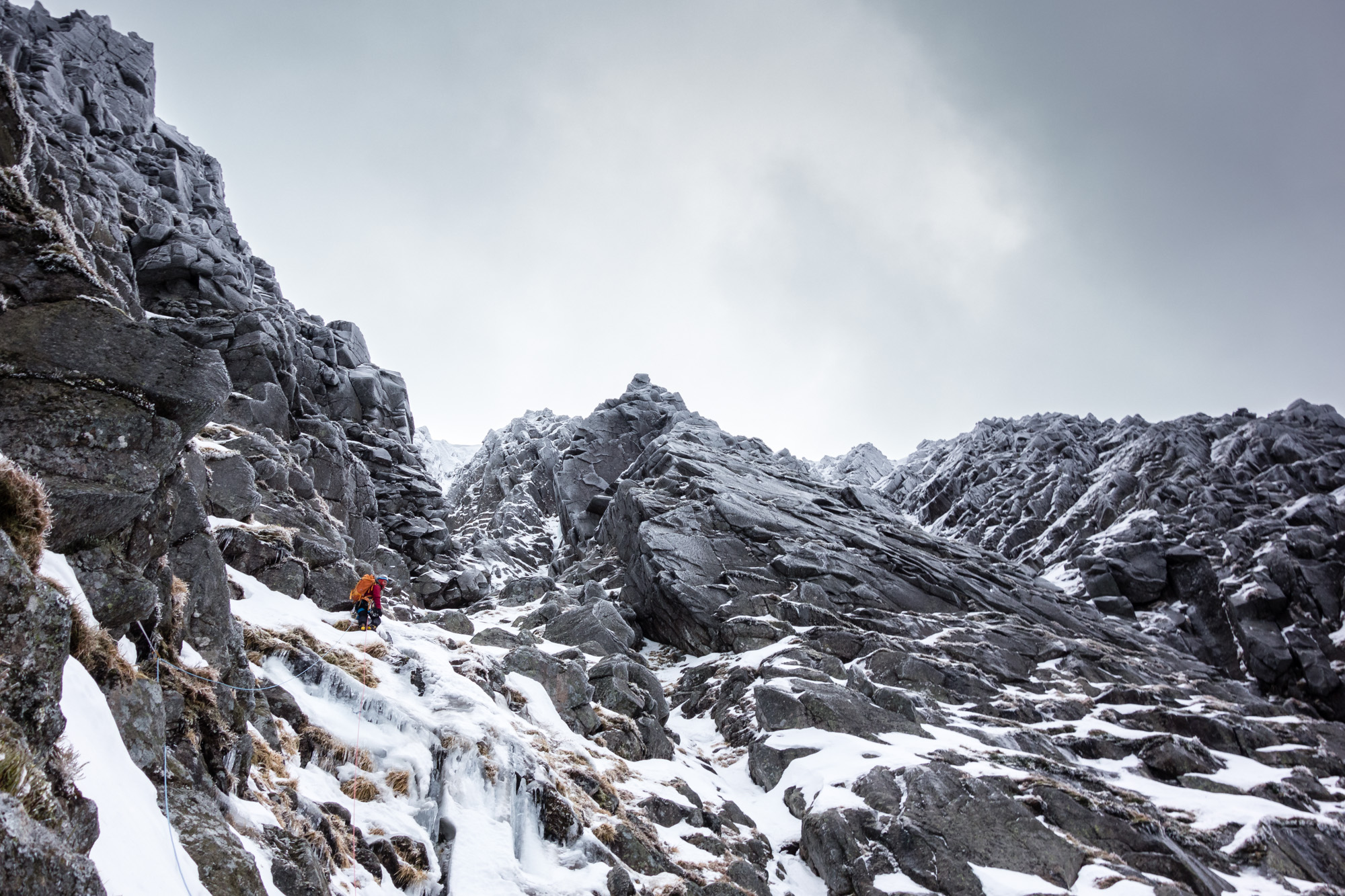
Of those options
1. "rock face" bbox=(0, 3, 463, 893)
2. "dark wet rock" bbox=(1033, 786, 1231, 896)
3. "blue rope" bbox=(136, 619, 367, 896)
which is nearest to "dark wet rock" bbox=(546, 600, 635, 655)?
"rock face" bbox=(0, 3, 463, 893)

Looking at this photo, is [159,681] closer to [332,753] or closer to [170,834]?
[170,834]

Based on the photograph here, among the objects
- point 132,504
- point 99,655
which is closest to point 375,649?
point 132,504

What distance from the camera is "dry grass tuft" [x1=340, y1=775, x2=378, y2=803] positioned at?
11.7 metres

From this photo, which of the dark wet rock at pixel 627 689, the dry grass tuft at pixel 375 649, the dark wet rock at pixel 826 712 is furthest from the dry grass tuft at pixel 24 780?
the dark wet rock at pixel 826 712

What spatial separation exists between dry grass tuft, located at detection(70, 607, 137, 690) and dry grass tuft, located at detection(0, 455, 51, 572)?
0.80m

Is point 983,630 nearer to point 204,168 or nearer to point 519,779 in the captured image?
point 519,779

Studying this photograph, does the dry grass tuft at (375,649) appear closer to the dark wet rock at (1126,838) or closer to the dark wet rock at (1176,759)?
the dark wet rock at (1126,838)

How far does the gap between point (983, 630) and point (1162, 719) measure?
40.6ft

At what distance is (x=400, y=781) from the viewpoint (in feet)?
40.8

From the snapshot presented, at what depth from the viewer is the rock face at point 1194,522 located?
221ft

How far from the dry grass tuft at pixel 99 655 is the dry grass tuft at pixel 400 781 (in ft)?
19.4

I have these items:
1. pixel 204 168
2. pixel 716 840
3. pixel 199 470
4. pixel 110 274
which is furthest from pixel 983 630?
pixel 204 168

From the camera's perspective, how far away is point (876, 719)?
2900 cm

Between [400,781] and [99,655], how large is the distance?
6.67 meters
